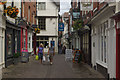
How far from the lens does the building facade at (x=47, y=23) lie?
125 feet

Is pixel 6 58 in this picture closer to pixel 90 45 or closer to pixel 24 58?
pixel 24 58

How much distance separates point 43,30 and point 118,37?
3039cm

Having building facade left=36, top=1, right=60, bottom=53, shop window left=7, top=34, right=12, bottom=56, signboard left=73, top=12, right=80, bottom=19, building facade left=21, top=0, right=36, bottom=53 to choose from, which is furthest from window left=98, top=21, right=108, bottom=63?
building facade left=36, top=1, right=60, bottom=53

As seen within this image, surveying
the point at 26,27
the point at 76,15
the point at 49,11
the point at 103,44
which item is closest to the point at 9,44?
the point at 103,44

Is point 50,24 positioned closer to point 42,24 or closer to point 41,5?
point 42,24

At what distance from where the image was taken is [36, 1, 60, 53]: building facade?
38031 millimetres

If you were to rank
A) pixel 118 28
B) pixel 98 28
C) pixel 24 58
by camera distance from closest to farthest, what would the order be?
pixel 118 28 → pixel 98 28 → pixel 24 58

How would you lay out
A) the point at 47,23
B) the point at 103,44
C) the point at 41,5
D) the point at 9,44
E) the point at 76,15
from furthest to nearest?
the point at 41,5 < the point at 47,23 < the point at 76,15 < the point at 9,44 < the point at 103,44

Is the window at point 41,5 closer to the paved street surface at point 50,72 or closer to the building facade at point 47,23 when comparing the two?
the building facade at point 47,23

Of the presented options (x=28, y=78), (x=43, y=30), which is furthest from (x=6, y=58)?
(x=43, y=30)

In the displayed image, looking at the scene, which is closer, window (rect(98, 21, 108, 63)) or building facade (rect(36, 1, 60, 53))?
window (rect(98, 21, 108, 63))

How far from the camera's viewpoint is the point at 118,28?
26.4 feet

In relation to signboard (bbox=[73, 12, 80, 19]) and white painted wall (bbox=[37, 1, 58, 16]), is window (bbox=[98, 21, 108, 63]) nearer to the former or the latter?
signboard (bbox=[73, 12, 80, 19])

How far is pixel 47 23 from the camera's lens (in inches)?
1506
